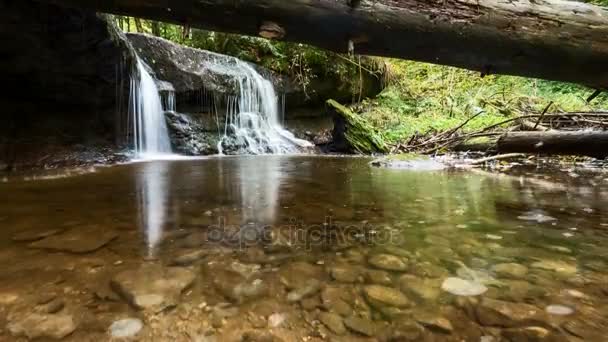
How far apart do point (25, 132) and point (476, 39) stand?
6.02 meters

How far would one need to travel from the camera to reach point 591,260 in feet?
4.63

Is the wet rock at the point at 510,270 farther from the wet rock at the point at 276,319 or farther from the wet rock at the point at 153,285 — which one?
the wet rock at the point at 153,285

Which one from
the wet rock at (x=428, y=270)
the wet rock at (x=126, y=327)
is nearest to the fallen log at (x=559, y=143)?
the wet rock at (x=428, y=270)

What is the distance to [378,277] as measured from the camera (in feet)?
4.23

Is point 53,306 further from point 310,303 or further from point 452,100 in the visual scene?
point 452,100

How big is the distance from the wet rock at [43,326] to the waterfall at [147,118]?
6263mm

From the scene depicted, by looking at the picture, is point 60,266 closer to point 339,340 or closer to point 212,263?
point 212,263

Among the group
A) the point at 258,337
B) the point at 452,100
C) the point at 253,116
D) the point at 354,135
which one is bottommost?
the point at 258,337

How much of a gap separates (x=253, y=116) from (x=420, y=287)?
870 centimetres

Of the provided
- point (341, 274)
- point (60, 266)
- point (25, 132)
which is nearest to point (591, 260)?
point (341, 274)

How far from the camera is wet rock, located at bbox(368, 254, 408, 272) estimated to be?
1.37 metres

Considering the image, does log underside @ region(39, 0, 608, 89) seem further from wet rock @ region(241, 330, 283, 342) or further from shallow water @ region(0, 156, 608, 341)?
wet rock @ region(241, 330, 283, 342)

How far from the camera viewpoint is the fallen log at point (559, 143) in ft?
10.6

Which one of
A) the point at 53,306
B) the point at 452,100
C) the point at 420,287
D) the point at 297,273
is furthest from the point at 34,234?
the point at 452,100
